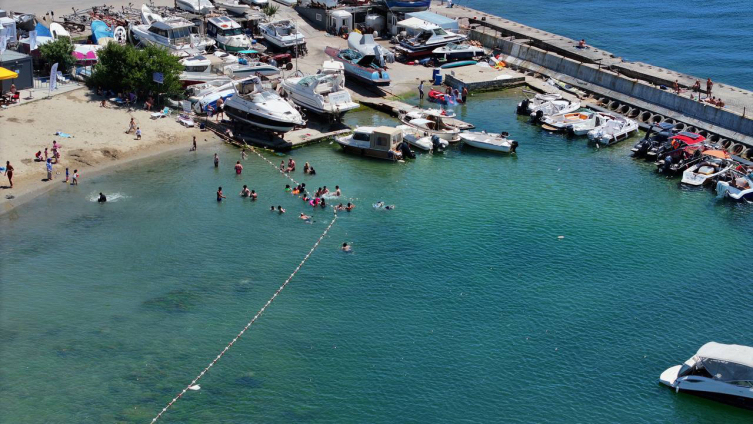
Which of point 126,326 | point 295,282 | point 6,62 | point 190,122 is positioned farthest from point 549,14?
point 126,326

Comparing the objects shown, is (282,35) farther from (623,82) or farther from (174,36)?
(623,82)

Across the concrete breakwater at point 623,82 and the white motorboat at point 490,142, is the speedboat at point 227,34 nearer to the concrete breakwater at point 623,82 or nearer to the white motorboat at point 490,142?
the concrete breakwater at point 623,82

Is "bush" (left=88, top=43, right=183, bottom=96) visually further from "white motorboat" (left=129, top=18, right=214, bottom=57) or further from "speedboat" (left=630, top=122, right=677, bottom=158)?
"speedboat" (left=630, top=122, right=677, bottom=158)

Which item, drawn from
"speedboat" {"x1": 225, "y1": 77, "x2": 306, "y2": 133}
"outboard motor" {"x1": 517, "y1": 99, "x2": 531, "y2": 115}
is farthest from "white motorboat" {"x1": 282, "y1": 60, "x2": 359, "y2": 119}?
"outboard motor" {"x1": 517, "y1": 99, "x2": 531, "y2": 115}

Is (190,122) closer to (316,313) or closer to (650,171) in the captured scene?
(316,313)

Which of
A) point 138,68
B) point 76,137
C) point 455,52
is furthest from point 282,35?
point 76,137
